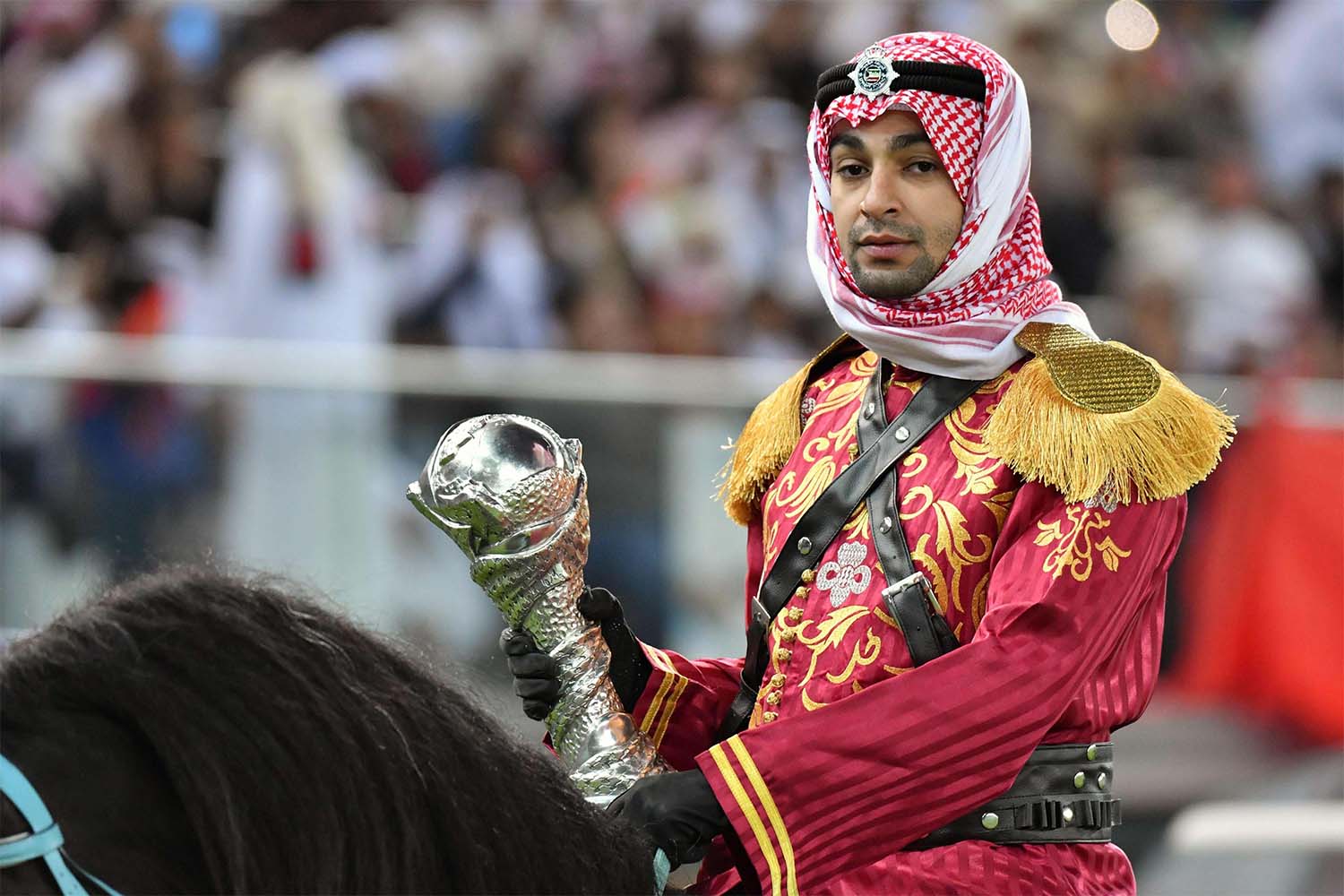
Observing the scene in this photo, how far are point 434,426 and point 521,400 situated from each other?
0.31 meters

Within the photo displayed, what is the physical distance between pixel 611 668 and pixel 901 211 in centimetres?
76

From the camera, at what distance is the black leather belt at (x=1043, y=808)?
2.45 meters

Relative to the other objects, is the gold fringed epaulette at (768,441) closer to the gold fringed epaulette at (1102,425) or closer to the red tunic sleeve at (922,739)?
the gold fringed epaulette at (1102,425)

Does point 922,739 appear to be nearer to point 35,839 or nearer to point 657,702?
point 657,702

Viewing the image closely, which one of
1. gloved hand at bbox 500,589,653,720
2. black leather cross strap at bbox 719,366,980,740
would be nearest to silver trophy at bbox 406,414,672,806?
gloved hand at bbox 500,589,653,720

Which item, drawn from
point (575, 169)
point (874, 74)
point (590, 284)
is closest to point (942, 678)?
point (874, 74)

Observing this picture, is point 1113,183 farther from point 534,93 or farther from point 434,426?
point 434,426

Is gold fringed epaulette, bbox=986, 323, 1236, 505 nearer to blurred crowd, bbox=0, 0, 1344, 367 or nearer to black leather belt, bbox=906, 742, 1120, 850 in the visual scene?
black leather belt, bbox=906, 742, 1120, 850

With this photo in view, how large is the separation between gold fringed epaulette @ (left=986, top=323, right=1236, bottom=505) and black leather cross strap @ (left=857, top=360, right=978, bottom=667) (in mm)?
157

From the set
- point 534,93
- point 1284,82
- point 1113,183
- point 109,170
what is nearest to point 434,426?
point 109,170

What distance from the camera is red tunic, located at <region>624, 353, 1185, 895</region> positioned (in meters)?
2.31

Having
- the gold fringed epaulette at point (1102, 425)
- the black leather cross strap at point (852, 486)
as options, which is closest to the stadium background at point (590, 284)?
the black leather cross strap at point (852, 486)

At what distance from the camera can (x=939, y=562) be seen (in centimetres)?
249

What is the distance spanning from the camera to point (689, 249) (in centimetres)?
822
